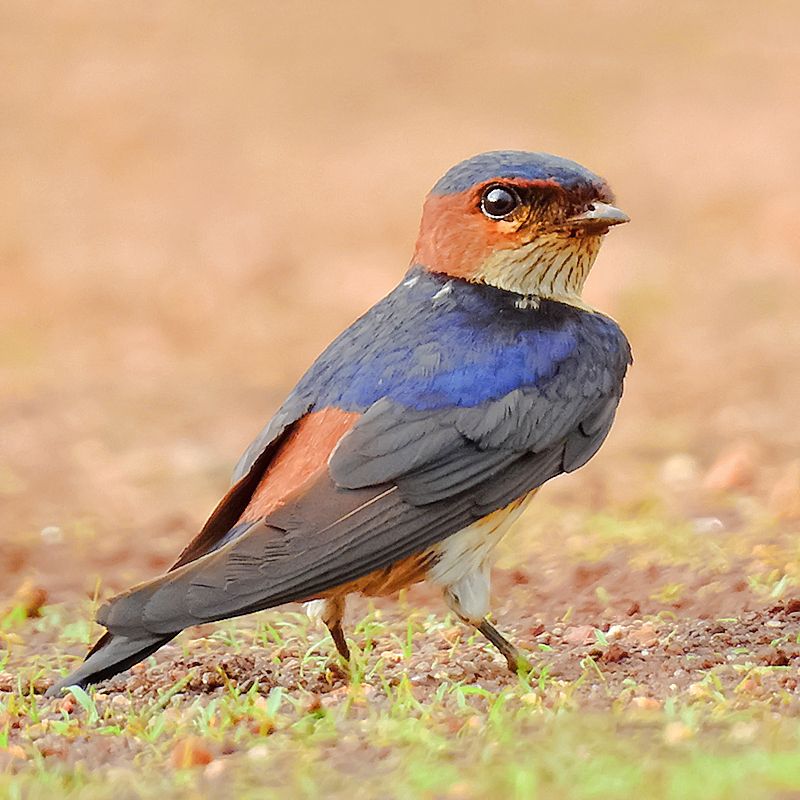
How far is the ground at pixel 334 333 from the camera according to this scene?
359 centimetres

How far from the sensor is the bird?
13.1ft

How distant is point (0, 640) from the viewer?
5.30 m

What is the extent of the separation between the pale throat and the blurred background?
212cm

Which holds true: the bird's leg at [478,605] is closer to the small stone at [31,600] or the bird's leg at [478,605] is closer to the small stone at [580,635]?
the small stone at [580,635]

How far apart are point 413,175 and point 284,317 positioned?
2544 millimetres

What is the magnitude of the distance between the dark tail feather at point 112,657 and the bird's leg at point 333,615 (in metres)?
0.62

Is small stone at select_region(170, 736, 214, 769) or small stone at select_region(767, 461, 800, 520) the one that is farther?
small stone at select_region(767, 461, 800, 520)

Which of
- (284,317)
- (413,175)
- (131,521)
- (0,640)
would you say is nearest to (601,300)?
(284,317)

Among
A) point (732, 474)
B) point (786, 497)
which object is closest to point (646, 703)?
point (786, 497)

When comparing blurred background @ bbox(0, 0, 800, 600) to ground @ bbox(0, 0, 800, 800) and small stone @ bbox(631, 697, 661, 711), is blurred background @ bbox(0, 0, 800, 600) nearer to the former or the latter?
ground @ bbox(0, 0, 800, 800)

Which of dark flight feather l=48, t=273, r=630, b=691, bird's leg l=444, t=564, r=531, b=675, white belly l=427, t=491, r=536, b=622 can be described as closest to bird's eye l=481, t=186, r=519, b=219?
dark flight feather l=48, t=273, r=630, b=691

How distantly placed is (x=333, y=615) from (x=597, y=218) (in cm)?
131

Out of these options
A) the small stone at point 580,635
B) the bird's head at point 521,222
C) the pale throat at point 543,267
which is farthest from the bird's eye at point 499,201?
the small stone at point 580,635

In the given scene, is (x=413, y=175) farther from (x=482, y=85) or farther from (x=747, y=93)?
(x=747, y=93)
